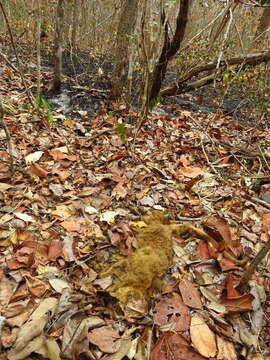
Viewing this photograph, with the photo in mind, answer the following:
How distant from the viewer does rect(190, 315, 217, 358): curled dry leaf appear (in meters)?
1.32

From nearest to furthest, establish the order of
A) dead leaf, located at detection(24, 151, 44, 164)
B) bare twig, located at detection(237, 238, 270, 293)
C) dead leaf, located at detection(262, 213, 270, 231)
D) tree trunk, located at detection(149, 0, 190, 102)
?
bare twig, located at detection(237, 238, 270, 293) < dead leaf, located at detection(262, 213, 270, 231) < dead leaf, located at detection(24, 151, 44, 164) < tree trunk, located at detection(149, 0, 190, 102)

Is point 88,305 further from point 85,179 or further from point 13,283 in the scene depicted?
point 85,179

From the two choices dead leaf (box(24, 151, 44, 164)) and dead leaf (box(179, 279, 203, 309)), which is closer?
dead leaf (box(179, 279, 203, 309))

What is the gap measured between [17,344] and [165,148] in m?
2.28

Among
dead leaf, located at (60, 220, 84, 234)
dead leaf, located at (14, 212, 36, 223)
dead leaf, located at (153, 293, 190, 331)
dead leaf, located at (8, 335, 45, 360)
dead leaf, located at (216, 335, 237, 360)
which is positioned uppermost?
dead leaf, located at (14, 212, 36, 223)

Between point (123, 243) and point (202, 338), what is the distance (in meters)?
0.67

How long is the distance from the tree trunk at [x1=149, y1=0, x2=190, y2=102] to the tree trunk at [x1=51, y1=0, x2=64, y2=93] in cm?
121

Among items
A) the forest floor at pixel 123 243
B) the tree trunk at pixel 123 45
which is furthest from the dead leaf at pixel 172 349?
the tree trunk at pixel 123 45

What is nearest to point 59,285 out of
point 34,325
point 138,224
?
point 34,325

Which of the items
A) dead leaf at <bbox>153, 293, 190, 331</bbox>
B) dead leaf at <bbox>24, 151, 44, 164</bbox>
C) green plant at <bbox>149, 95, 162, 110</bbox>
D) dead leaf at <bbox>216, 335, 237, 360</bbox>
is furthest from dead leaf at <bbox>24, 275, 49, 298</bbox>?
green plant at <bbox>149, 95, 162, 110</bbox>

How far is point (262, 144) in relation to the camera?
134 inches

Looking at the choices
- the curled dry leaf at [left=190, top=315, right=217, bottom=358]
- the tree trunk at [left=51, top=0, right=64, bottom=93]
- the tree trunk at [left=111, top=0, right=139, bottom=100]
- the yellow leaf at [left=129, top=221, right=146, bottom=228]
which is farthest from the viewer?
the tree trunk at [left=111, top=0, right=139, bottom=100]

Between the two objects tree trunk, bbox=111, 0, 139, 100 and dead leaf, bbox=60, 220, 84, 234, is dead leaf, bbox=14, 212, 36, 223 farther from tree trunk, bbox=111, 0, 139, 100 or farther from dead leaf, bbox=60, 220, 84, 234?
tree trunk, bbox=111, 0, 139, 100

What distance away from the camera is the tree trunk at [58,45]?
328cm
